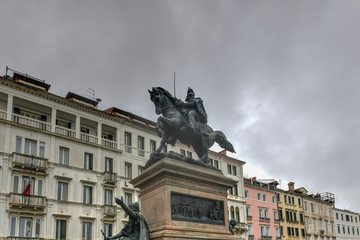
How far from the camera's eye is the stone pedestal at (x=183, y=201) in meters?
13.2

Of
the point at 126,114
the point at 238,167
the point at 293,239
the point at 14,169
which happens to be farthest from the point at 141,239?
the point at 293,239

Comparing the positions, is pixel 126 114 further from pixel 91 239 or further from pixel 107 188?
pixel 91 239

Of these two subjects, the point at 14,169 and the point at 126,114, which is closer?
the point at 14,169

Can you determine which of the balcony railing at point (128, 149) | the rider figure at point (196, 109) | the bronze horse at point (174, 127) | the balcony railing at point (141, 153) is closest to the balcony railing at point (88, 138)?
the balcony railing at point (128, 149)

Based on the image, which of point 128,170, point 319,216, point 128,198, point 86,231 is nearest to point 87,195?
point 86,231

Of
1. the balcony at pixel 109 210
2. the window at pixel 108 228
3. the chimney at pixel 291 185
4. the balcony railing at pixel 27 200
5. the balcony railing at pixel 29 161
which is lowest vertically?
the window at pixel 108 228

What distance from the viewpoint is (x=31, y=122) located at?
131ft

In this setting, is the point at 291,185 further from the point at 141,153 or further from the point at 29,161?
the point at 29,161

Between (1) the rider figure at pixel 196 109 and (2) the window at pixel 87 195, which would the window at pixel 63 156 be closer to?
(2) the window at pixel 87 195

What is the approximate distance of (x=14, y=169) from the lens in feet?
120

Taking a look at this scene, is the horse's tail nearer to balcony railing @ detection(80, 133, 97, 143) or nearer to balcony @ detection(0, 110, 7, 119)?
balcony @ detection(0, 110, 7, 119)

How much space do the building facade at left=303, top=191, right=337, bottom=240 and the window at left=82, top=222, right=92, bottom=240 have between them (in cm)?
4730

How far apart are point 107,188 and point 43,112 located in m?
10.2

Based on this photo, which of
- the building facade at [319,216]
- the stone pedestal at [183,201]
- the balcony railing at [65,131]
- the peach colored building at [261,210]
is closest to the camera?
the stone pedestal at [183,201]
